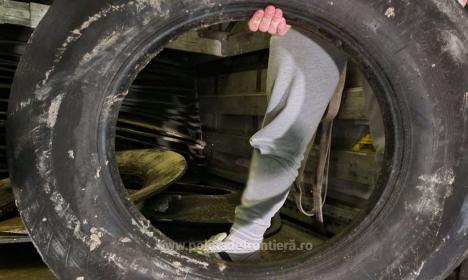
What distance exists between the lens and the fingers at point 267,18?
62cm

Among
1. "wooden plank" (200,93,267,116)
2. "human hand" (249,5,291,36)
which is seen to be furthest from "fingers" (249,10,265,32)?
"wooden plank" (200,93,267,116)

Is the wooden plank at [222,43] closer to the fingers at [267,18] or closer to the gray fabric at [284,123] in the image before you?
the gray fabric at [284,123]

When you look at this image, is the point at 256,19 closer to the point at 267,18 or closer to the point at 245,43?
the point at 267,18

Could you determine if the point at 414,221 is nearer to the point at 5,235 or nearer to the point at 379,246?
the point at 379,246

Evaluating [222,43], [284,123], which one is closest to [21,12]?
[222,43]

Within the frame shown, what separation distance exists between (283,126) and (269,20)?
0.33 metres

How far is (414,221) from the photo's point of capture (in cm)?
66

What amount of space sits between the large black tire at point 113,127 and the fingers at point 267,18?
1cm

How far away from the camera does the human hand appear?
0.62 meters

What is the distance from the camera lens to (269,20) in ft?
2.17

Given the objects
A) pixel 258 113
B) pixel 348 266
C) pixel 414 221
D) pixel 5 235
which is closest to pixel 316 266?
pixel 348 266

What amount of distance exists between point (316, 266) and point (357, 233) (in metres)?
0.08

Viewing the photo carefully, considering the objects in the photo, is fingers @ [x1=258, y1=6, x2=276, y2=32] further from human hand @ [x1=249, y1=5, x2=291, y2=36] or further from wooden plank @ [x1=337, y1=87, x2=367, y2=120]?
wooden plank @ [x1=337, y1=87, x2=367, y2=120]

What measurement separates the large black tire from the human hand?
0.02 meters
